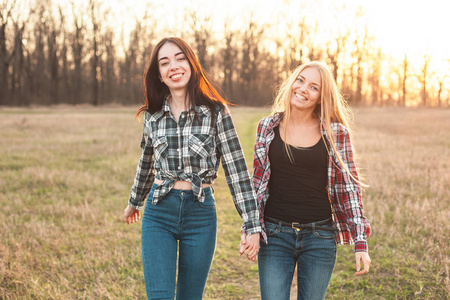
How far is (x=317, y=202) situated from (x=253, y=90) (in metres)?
53.3

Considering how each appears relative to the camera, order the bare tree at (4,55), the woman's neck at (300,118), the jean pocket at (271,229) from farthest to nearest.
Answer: the bare tree at (4,55) → the woman's neck at (300,118) → the jean pocket at (271,229)

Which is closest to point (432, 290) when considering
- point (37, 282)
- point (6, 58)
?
point (37, 282)

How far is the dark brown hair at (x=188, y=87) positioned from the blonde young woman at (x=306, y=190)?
17.3 inches

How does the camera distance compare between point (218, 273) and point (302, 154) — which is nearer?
point (302, 154)

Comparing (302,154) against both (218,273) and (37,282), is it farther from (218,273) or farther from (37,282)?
(37,282)

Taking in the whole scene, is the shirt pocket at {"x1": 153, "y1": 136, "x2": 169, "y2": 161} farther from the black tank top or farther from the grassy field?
Result: the grassy field

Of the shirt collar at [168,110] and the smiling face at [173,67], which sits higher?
the smiling face at [173,67]

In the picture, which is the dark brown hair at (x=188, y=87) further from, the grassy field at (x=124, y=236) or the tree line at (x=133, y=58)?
the tree line at (x=133, y=58)

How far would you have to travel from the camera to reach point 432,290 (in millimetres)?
3926

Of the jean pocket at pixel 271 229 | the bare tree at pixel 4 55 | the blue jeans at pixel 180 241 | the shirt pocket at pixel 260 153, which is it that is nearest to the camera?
the blue jeans at pixel 180 241

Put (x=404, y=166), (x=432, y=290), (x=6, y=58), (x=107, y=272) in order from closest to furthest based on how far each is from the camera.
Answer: (x=432, y=290), (x=107, y=272), (x=404, y=166), (x=6, y=58)

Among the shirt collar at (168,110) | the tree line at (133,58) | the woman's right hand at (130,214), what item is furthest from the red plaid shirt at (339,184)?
the tree line at (133,58)

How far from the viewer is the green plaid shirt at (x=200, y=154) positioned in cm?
258

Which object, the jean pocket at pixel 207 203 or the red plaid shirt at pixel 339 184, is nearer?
A: the jean pocket at pixel 207 203
